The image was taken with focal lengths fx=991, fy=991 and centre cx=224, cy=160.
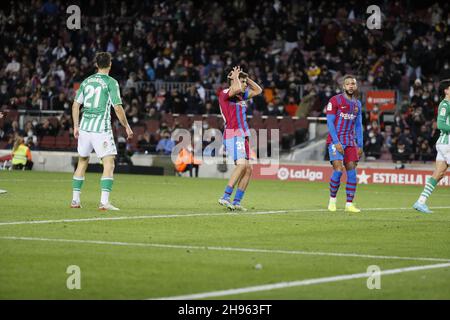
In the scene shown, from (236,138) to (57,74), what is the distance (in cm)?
2508

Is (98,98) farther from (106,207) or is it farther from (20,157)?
(20,157)

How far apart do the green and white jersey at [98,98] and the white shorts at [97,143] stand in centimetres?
9

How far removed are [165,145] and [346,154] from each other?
60.0 ft

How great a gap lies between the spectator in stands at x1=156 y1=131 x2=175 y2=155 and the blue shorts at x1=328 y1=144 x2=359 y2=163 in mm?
18026

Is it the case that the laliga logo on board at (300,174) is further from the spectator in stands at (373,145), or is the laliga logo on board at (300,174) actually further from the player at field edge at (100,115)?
the player at field edge at (100,115)

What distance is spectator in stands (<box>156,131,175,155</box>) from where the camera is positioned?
36.1 m

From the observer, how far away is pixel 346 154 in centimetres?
1841

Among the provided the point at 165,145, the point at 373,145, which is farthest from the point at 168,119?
the point at 373,145

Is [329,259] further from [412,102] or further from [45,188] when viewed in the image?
[412,102]

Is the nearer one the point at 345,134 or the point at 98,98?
the point at 98,98

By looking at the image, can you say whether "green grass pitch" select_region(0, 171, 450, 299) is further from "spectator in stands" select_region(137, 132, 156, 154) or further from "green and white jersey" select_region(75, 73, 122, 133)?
"spectator in stands" select_region(137, 132, 156, 154)

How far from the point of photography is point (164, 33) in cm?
4281

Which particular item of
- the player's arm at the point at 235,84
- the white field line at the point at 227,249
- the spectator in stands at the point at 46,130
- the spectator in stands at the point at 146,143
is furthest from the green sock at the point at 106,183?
the spectator in stands at the point at 46,130

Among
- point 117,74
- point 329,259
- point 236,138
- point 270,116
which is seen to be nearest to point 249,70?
point 270,116
